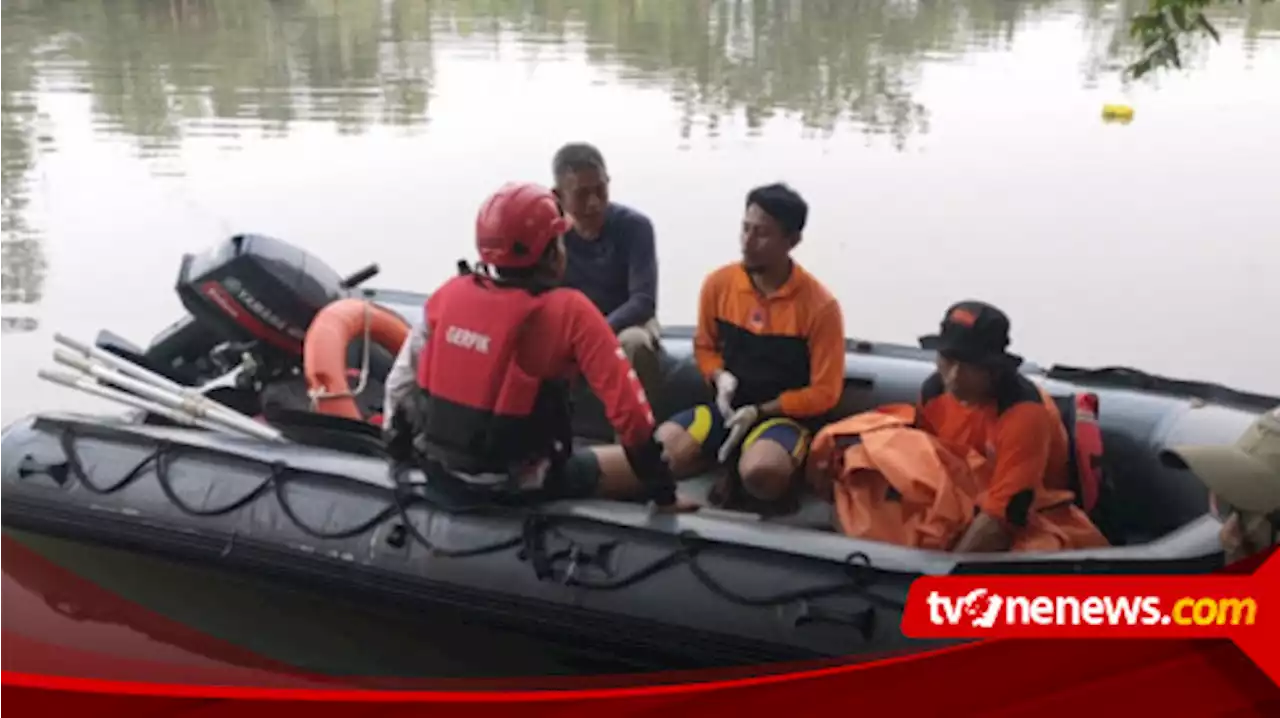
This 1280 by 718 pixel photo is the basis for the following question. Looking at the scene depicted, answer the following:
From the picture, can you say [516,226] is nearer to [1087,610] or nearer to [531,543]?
[531,543]

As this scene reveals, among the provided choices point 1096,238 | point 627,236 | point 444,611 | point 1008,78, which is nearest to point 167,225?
point 627,236

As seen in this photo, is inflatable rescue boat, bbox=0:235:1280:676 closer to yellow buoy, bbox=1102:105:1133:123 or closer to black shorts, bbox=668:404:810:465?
black shorts, bbox=668:404:810:465

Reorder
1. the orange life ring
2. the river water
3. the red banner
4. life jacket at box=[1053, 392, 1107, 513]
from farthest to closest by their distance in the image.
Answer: the river water → the orange life ring → life jacket at box=[1053, 392, 1107, 513] → the red banner

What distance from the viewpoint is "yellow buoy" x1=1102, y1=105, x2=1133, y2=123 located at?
6312 millimetres

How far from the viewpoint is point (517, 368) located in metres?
1.93

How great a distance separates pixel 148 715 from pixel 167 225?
323 centimetres

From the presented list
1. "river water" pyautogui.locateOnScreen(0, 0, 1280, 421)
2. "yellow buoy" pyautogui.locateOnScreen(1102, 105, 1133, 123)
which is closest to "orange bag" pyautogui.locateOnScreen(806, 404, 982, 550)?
"river water" pyautogui.locateOnScreen(0, 0, 1280, 421)

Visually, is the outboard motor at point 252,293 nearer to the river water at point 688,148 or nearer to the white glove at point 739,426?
the river water at point 688,148

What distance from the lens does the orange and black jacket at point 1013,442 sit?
1856 millimetres

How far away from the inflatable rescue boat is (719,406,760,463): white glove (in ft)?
0.51

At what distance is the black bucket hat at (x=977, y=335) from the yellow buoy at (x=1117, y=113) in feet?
16.4

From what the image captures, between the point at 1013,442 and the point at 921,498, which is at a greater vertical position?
the point at 1013,442

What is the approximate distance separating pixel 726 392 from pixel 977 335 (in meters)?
0.54

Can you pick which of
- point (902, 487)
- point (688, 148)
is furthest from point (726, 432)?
point (688, 148)
